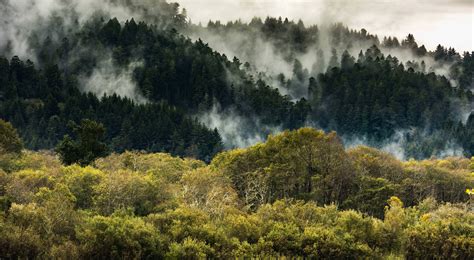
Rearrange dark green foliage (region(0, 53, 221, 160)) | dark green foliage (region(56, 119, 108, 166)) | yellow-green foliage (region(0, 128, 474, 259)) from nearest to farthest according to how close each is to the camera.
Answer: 1. yellow-green foliage (region(0, 128, 474, 259))
2. dark green foliage (region(56, 119, 108, 166))
3. dark green foliage (region(0, 53, 221, 160))

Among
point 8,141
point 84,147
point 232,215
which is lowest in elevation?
point 232,215

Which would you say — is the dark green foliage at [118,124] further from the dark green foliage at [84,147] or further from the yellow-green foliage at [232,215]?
the yellow-green foliage at [232,215]

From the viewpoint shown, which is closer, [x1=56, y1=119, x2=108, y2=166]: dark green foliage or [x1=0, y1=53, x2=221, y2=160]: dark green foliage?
[x1=56, y1=119, x2=108, y2=166]: dark green foliage

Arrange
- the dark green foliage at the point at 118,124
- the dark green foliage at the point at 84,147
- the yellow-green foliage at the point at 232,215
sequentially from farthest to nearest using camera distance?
the dark green foliage at the point at 118,124
the dark green foliage at the point at 84,147
the yellow-green foliage at the point at 232,215

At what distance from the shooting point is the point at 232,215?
46.9m

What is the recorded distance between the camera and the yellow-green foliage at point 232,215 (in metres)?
39.0

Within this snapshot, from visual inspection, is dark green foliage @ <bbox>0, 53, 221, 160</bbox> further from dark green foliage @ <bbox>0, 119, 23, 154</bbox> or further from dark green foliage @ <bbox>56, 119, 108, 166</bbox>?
dark green foliage @ <bbox>0, 119, 23, 154</bbox>

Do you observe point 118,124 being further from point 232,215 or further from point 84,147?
point 232,215

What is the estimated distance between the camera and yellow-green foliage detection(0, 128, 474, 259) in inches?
1534

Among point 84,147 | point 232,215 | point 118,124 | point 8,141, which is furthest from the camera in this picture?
point 118,124

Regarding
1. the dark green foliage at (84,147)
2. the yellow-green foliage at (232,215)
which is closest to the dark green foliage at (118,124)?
the dark green foliage at (84,147)

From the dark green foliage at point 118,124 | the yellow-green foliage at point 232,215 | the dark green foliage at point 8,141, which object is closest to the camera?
the yellow-green foliage at point 232,215

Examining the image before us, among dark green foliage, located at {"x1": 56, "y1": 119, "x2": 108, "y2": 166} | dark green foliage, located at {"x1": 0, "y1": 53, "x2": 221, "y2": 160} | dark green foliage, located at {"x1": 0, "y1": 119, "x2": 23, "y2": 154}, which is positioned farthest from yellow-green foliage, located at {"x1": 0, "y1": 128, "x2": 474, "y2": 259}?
dark green foliage, located at {"x1": 0, "y1": 53, "x2": 221, "y2": 160}

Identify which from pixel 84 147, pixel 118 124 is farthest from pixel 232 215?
pixel 118 124
